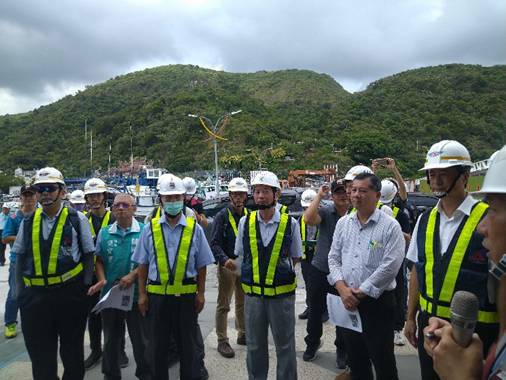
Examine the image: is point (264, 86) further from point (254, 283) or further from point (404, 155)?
point (254, 283)

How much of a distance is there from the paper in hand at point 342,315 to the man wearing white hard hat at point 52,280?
215 centimetres

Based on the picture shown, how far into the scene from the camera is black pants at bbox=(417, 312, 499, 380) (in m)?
2.08

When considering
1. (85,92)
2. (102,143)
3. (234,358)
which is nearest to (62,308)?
(234,358)

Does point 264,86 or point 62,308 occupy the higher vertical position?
point 264,86

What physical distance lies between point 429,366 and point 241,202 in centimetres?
273

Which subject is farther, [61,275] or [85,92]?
[85,92]

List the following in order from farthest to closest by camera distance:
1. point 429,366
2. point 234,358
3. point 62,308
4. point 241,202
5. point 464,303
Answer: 1. point 241,202
2. point 234,358
3. point 62,308
4. point 429,366
5. point 464,303

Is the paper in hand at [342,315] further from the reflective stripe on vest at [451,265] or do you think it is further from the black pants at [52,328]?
the black pants at [52,328]

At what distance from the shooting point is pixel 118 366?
358 cm

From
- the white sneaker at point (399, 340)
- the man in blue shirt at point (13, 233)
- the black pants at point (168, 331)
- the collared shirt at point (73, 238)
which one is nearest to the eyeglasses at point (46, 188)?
the collared shirt at point (73, 238)

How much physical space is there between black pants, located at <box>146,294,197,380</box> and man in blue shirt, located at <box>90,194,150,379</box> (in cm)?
37

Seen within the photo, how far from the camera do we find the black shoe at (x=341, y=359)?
3.96 metres

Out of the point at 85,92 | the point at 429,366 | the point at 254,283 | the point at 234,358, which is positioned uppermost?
the point at 85,92

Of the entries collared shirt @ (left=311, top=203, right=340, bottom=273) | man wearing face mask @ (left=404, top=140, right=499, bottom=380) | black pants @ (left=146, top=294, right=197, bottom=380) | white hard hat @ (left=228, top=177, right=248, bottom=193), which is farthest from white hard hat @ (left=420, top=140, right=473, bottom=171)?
white hard hat @ (left=228, top=177, right=248, bottom=193)
